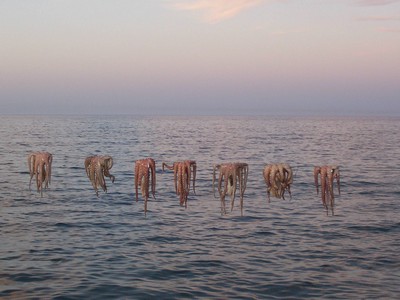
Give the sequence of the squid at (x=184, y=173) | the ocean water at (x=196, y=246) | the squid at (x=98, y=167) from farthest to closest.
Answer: the ocean water at (x=196, y=246)
the squid at (x=98, y=167)
the squid at (x=184, y=173)

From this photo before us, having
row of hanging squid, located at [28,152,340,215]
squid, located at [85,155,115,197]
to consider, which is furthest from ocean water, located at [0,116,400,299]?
squid, located at [85,155,115,197]

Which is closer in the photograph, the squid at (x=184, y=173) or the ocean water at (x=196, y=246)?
the squid at (x=184, y=173)

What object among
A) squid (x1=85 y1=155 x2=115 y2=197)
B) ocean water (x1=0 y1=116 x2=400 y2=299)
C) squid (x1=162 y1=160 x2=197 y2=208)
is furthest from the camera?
ocean water (x1=0 y1=116 x2=400 y2=299)

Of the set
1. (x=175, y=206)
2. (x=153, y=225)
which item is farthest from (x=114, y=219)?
(x=175, y=206)

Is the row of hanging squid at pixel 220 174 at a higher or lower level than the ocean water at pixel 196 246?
higher

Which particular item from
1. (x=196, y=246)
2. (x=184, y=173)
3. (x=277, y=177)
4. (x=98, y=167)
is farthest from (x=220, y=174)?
(x=196, y=246)

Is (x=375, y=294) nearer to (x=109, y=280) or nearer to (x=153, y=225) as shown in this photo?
(x=109, y=280)

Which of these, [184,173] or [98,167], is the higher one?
[98,167]

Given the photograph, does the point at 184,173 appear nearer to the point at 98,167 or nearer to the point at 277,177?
the point at 98,167

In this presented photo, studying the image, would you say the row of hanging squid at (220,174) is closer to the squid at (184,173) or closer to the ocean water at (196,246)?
the squid at (184,173)

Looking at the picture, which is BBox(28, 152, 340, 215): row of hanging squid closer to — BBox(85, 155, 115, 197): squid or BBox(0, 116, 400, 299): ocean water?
BBox(85, 155, 115, 197): squid

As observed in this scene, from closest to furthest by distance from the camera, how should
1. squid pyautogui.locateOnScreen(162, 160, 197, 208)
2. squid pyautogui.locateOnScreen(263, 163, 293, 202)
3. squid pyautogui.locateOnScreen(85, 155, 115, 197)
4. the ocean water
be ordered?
squid pyautogui.locateOnScreen(162, 160, 197, 208) → squid pyautogui.locateOnScreen(263, 163, 293, 202) → squid pyautogui.locateOnScreen(85, 155, 115, 197) → the ocean water

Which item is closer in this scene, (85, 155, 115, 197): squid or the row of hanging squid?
the row of hanging squid

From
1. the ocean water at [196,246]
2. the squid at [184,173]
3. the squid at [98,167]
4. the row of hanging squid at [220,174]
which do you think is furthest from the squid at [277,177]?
the squid at [98,167]
